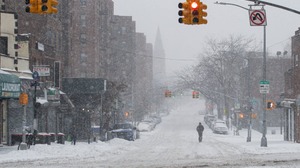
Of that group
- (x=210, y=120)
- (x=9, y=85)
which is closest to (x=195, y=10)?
(x=9, y=85)

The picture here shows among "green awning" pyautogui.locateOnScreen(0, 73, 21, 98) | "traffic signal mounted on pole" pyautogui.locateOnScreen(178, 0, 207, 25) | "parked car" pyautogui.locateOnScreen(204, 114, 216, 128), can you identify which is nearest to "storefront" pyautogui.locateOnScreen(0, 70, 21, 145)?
"green awning" pyautogui.locateOnScreen(0, 73, 21, 98)

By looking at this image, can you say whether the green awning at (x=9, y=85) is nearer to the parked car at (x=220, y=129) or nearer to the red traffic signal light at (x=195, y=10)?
the red traffic signal light at (x=195, y=10)

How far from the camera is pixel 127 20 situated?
144 m

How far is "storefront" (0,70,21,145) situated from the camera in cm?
2921

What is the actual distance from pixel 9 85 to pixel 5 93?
0.60 meters

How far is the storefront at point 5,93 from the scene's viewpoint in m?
29.2

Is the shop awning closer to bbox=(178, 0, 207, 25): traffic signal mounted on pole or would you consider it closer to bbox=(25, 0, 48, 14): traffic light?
bbox=(25, 0, 48, 14): traffic light

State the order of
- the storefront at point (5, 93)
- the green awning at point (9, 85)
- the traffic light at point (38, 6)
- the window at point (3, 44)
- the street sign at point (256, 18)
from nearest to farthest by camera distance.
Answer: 1. the traffic light at point (38, 6)
2. the street sign at point (256, 18)
3. the green awning at point (9, 85)
4. the storefront at point (5, 93)
5. the window at point (3, 44)

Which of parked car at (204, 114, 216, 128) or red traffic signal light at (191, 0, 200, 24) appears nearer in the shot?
red traffic signal light at (191, 0, 200, 24)

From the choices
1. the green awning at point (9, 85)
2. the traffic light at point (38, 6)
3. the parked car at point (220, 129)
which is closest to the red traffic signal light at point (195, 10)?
the traffic light at point (38, 6)

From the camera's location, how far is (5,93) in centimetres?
2945

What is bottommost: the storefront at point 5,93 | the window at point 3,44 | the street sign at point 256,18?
the storefront at point 5,93

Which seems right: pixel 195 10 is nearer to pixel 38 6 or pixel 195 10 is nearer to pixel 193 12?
pixel 193 12

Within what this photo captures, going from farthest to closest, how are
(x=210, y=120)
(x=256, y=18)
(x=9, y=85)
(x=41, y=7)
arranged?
(x=210, y=120) < (x=9, y=85) < (x=256, y=18) < (x=41, y=7)
